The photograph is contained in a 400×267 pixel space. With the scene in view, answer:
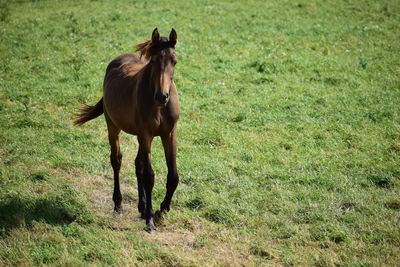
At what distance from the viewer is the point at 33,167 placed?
30.3 ft

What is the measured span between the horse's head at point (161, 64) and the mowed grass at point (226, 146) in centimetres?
194

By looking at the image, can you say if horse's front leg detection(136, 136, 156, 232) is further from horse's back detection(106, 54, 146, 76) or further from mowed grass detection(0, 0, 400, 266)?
horse's back detection(106, 54, 146, 76)

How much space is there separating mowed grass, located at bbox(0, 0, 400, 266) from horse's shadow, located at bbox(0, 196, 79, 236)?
0.09 ft

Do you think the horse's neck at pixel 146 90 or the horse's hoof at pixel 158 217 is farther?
the horse's hoof at pixel 158 217

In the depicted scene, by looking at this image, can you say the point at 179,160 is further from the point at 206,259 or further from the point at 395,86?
the point at 395,86

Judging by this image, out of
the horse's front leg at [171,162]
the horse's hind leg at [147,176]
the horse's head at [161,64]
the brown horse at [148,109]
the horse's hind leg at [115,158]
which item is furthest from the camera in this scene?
the horse's hind leg at [115,158]

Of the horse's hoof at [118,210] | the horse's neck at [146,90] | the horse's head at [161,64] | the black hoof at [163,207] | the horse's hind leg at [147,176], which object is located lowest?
the horse's hoof at [118,210]

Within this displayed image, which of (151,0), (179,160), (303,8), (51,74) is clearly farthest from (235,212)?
(151,0)

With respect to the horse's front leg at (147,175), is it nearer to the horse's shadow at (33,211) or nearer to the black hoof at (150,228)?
the black hoof at (150,228)

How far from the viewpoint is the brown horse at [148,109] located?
6.75 m

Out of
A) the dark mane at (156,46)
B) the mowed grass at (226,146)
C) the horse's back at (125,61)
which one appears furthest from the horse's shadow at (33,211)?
the dark mane at (156,46)

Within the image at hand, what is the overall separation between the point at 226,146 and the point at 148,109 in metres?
3.40

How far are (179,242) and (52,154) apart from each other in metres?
4.09

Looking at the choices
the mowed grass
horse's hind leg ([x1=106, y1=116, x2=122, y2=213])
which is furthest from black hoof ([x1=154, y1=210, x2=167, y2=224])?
horse's hind leg ([x1=106, y1=116, x2=122, y2=213])
